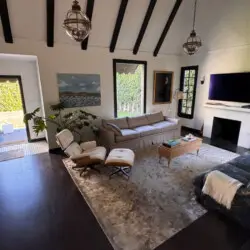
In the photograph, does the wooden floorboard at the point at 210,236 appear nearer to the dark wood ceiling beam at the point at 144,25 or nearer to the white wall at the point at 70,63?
the white wall at the point at 70,63

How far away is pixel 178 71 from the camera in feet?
22.2

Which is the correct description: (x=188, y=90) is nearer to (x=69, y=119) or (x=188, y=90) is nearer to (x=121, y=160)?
(x=69, y=119)

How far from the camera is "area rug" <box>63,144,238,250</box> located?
7.34ft

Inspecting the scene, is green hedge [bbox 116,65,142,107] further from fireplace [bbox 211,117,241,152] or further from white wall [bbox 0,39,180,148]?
fireplace [bbox 211,117,241,152]

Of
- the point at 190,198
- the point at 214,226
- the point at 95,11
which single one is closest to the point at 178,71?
the point at 95,11

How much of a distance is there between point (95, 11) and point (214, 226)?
4815mm

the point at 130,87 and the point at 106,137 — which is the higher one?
the point at 130,87

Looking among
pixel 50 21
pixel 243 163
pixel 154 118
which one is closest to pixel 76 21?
pixel 50 21

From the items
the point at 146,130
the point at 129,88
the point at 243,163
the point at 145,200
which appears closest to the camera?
the point at 145,200

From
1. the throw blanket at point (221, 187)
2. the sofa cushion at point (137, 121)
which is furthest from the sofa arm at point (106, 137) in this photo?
the throw blanket at point (221, 187)

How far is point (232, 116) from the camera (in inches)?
205

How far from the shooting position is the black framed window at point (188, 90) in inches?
253

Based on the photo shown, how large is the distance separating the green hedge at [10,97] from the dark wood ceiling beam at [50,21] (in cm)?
210

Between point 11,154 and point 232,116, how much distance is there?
21.2ft
